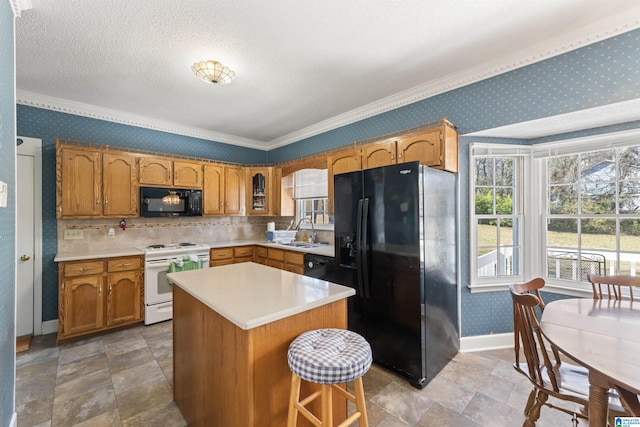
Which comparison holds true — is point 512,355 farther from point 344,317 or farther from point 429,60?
point 429,60

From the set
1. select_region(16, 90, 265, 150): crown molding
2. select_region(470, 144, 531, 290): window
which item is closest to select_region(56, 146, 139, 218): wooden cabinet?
select_region(16, 90, 265, 150): crown molding

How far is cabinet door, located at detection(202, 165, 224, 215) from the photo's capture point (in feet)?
13.7

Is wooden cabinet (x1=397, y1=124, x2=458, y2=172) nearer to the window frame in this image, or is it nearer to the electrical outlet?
the window frame

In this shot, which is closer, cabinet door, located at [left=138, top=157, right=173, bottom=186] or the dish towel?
the dish towel

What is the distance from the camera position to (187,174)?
13.1 ft

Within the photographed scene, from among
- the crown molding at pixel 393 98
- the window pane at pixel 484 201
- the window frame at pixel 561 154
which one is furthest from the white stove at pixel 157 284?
the window frame at pixel 561 154

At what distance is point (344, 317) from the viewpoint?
5.39 feet

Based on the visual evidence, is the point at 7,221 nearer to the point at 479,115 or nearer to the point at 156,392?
the point at 156,392

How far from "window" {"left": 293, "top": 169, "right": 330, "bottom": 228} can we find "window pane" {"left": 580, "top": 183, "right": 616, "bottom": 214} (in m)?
2.82

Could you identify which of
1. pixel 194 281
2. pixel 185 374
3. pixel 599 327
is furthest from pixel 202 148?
pixel 599 327

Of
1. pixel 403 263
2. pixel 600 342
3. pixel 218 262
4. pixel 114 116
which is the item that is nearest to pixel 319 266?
→ pixel 403 263

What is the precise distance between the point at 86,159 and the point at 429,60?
12.8 feet

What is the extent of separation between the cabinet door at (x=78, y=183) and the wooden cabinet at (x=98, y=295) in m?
0.66

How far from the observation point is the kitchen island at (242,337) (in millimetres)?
1224
